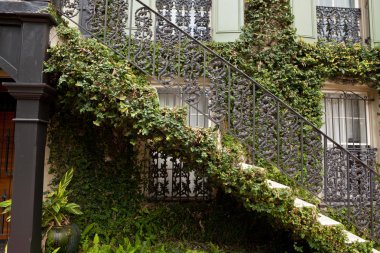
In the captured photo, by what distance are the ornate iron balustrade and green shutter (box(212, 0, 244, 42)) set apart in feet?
6.44

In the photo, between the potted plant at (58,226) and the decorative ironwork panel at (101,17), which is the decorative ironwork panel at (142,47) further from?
the potted plant at (58,226)

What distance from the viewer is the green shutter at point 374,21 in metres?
7.39

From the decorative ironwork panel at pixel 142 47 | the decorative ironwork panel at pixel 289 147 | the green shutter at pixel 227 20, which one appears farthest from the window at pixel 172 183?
the decorative ironwork panel at pixel 289 147

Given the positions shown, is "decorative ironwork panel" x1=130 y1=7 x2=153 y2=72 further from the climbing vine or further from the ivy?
the climbing vine

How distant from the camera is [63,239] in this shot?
511cm

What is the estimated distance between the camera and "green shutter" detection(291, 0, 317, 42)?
7.33 meters

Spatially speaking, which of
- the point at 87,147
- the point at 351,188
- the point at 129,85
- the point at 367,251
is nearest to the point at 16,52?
the point at 129,85

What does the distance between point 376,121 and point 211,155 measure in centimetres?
497

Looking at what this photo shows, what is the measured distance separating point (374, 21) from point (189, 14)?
4.26 metres

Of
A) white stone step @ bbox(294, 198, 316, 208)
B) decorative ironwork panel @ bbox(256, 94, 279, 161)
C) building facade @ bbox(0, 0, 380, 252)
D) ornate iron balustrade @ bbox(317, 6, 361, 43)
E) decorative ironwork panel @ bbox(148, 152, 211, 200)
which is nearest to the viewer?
building facade @ bbox(0, 0, 380, 252)

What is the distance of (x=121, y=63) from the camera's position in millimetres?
4863

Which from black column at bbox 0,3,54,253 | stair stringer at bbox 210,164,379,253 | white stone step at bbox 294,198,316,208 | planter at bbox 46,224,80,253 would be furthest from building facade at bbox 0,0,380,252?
white stone step at bbox 294,198,316,208

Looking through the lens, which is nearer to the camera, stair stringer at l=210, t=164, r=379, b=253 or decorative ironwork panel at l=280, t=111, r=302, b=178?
stair stringer at l=210, t=164, r=379, b=253

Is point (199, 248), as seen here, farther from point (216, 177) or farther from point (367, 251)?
point (367, 251)
